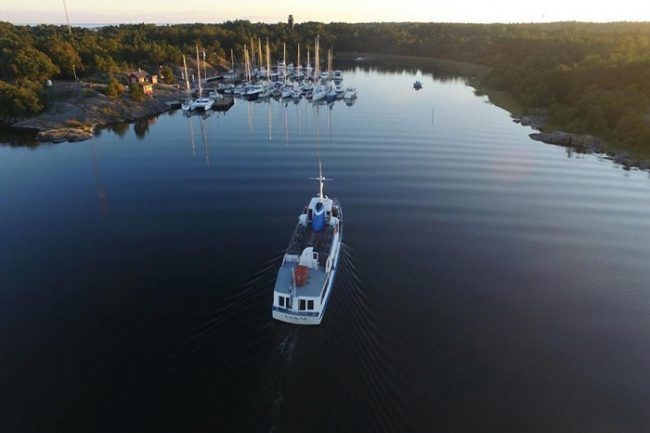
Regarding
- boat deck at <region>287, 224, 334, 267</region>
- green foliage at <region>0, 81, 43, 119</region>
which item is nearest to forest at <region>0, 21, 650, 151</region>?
green foliage at <region>0, 81, 43, 119</region>

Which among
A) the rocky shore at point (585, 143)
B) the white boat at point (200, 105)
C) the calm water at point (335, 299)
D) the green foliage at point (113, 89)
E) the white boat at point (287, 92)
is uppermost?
the green foliage at point (113, 89)

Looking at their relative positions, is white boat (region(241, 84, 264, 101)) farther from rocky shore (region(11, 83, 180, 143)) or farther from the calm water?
the calm water

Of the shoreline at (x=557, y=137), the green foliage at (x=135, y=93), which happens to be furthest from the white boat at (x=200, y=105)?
the shoreline at (x=557, y=137)

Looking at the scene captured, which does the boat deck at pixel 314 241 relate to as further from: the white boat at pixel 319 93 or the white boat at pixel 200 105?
the white boat at pixel 319 93

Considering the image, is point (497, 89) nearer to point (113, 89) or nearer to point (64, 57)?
point (113, 89)

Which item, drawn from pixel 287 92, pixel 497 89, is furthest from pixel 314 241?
pixel 497 89

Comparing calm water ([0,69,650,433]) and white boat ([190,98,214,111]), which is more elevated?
white boat ([190,98,214,111])
